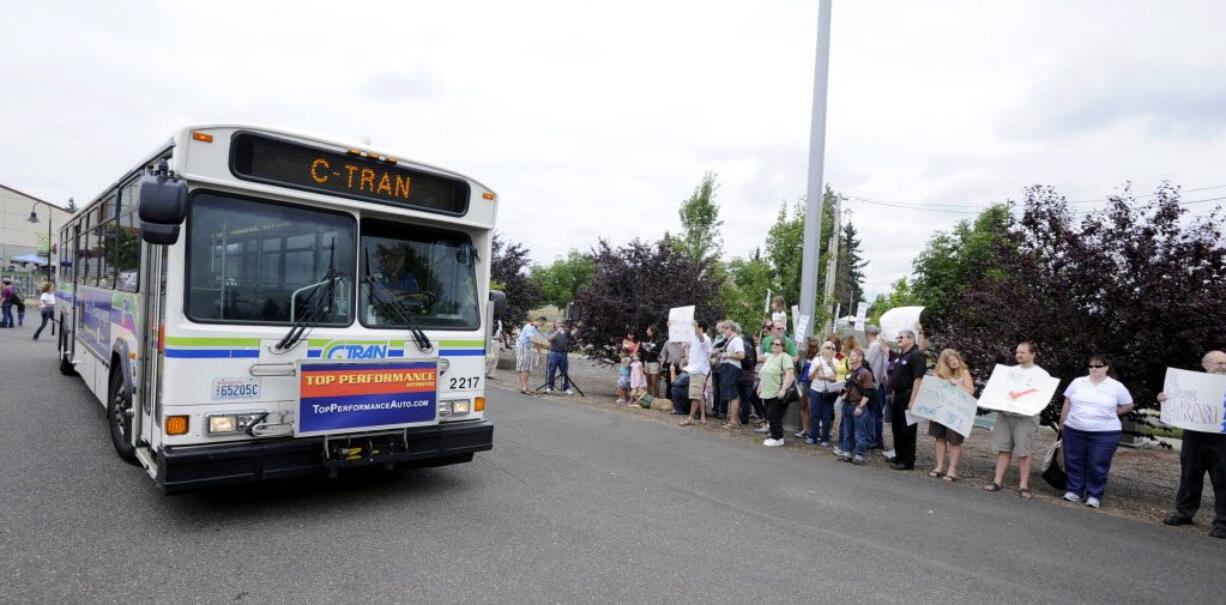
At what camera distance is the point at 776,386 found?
9.97m

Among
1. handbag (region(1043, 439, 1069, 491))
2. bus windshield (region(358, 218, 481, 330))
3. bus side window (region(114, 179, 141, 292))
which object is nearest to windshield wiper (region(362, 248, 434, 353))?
bus windshield (region(358, 218, 481, 330))

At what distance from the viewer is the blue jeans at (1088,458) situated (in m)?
7.00

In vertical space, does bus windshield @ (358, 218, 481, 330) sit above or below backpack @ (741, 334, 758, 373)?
above

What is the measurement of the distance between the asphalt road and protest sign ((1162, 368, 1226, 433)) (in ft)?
3.42

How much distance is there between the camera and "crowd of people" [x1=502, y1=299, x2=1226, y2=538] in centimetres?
692

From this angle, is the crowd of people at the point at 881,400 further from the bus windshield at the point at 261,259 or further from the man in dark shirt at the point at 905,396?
the bus windshield at the point at 261,259

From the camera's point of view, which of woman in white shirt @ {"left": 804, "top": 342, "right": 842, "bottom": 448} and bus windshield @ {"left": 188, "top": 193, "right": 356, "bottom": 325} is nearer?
bus windshield @ {"left": 188, "top": 193, "right": 356, "bottom": 325}

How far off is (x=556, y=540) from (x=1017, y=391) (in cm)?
559

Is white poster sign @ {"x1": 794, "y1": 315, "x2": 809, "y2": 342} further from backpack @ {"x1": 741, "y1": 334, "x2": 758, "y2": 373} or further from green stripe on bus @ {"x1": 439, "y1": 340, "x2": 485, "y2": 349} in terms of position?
green stripe on bus @ {"x1": 439, "y1": 340, "x2": 485, "y2": 349}

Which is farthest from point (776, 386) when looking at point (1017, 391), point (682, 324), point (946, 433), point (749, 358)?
point (1017, 391)

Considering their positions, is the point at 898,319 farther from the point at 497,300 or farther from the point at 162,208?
the point at 162,208

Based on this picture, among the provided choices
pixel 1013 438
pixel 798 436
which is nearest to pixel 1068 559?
pixel 1013 438

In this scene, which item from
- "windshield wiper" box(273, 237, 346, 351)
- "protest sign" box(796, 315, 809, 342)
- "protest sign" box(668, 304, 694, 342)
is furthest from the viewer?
"protest sign" box(668, 304, 694, 342)

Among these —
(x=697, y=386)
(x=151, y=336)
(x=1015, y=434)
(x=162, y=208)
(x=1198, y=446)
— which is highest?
(x=162, y=208)
